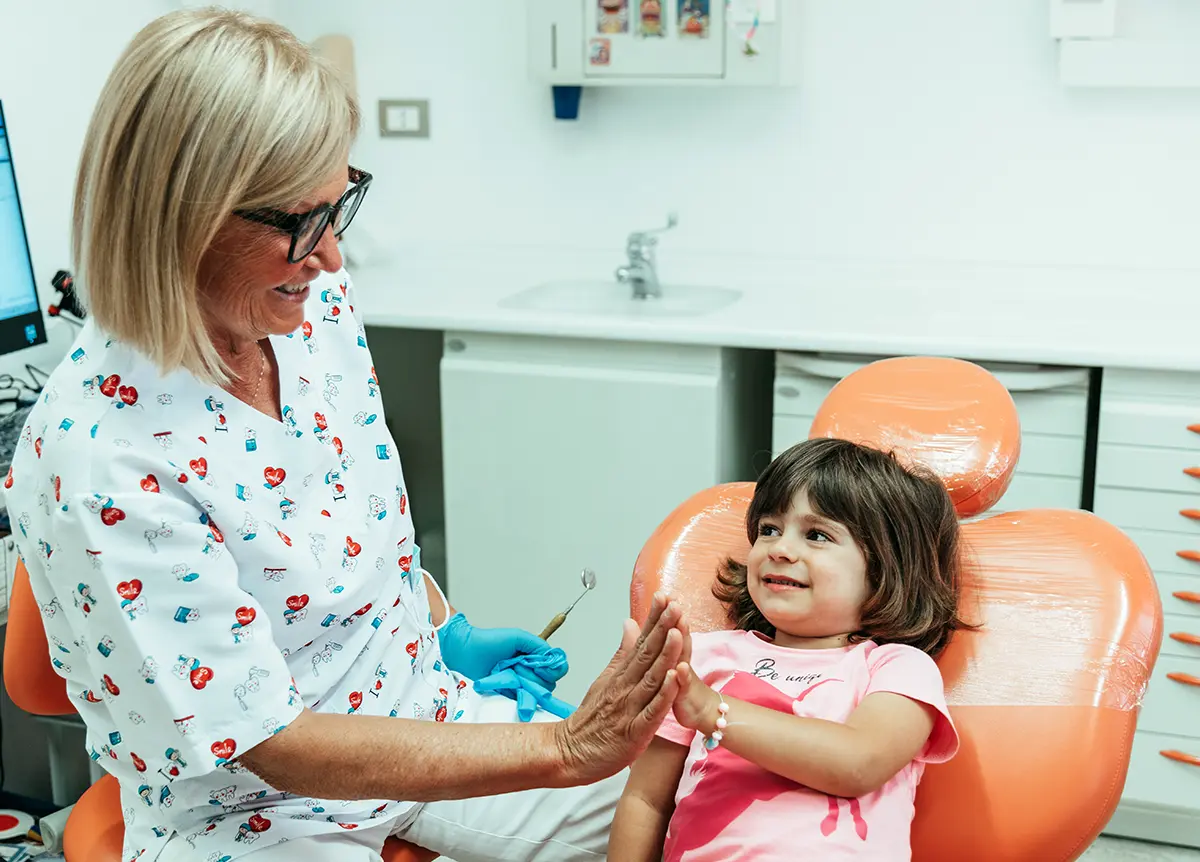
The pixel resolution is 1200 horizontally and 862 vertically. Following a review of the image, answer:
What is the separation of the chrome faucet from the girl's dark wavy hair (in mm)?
1446

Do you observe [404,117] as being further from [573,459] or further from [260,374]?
[260,374]

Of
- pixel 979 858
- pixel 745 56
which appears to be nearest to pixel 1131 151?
pixel 745 56

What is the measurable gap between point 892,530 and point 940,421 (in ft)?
0.74

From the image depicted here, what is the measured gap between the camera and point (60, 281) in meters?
2.50

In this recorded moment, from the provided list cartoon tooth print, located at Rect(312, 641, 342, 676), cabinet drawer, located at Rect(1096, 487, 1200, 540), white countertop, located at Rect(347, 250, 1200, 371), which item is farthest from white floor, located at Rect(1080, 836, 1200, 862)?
cartoon tooth print, located at Rect(312, 641, 342, 676)

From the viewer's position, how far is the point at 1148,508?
2.29m

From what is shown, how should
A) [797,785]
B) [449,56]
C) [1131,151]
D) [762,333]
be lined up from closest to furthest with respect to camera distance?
1. [797,785]
2. [762,333]
3. [1131,151]
4. [449,56]

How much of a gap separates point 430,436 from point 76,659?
2110 mm

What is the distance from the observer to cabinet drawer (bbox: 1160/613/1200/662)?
228 centimetres

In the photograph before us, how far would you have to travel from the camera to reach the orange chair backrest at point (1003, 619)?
4.54ft

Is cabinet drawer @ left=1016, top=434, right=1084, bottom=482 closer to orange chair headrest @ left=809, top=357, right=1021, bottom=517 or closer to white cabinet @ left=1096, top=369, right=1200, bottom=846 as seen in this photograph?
white cabinet @ left=1096, top=369, right=1200, bottom=846

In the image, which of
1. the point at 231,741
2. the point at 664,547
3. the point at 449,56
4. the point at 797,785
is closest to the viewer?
the point at 231,741

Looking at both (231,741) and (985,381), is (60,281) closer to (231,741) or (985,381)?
(231,741)

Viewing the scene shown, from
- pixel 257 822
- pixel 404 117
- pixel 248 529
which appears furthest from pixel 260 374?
pixel 404 117
